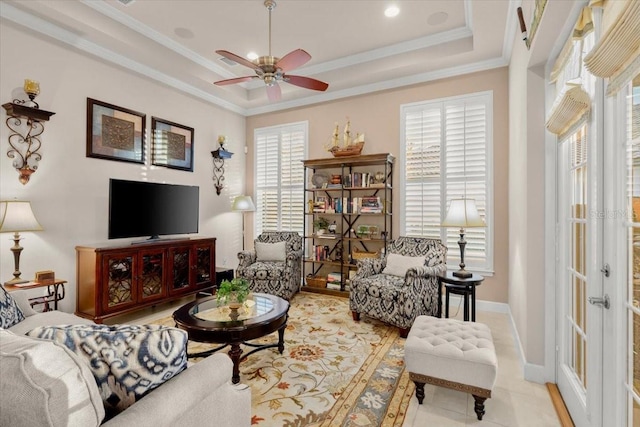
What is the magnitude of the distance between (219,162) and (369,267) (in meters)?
3.23

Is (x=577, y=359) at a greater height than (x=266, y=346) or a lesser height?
greater

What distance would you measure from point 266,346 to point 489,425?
1763 mm

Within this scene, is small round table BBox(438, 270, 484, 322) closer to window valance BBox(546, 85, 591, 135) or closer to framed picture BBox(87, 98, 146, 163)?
window valance BBox(546, 85, 591, 135)

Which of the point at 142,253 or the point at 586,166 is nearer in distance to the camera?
the point at 586,166

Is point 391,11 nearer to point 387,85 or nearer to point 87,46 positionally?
point 387,85

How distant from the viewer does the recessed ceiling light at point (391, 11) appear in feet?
11.2

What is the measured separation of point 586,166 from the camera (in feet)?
5.87

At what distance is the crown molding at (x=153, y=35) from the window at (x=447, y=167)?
2830 millimetres

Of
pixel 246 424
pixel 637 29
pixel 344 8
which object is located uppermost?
pixel 344 8

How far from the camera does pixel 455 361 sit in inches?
78.5

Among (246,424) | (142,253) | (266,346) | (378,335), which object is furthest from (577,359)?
(142,253)

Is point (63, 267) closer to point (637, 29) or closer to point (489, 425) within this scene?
point (489, 425)

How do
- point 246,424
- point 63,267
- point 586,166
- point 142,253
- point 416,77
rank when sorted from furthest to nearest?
point 416,77, point 142,253, point 63,267, point 586,166, point 246,424

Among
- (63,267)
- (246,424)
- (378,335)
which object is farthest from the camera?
(63,267)
